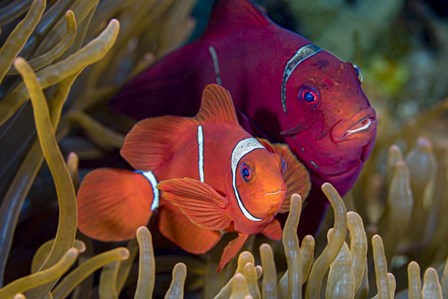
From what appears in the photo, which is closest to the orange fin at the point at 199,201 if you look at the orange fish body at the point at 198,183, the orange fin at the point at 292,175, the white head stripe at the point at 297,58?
the orange fish body at the point at 198,183

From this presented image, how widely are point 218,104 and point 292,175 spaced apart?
0.50ft

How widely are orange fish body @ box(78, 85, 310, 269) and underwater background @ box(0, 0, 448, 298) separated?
0.06 meters

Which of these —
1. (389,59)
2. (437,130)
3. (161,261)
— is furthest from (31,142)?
(389,59)

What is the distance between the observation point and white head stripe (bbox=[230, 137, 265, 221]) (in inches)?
30.7

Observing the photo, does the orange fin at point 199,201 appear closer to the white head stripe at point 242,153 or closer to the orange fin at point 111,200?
the white head stripe at point 242,153

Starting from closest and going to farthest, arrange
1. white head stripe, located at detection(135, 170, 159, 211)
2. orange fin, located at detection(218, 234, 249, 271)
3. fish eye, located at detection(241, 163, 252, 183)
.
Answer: fish eye, located at detection(241, 163, 252, 183), orange fin, located at detection(218, 234, 249, 271), white head stripe, located at detection(135, 170, 159, 211)

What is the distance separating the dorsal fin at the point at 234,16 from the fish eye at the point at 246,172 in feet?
1.10

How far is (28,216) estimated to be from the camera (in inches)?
46.9

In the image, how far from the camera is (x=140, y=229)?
79 centimetres

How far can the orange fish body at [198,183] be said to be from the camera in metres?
0.77

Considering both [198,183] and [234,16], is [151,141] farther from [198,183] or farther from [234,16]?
[234,16]

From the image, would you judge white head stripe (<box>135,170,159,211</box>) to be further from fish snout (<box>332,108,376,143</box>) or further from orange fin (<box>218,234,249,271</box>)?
fish snout (<box>332,108,376,143</box>)

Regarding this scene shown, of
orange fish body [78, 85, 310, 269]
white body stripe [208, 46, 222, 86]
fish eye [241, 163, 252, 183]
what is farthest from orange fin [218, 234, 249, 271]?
white body stripe [208, 46, 222, 86]

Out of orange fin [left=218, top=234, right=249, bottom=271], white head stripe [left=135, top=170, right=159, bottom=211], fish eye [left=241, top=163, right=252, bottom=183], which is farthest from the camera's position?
white head stripe [left=135, top=170, right=159, bottom=211]
